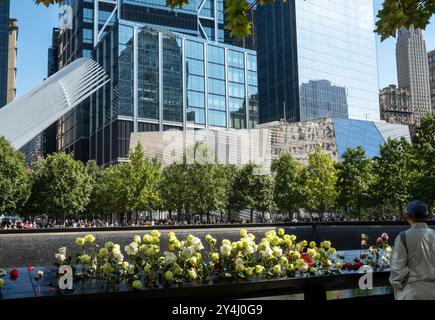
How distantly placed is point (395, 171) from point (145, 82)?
182 feet

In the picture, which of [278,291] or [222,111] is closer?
[278,291]

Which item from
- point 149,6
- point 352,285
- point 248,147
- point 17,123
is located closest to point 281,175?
point 248,147

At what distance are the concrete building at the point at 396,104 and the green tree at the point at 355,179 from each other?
147254mm

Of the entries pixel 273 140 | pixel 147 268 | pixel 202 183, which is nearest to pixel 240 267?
pixel 147 268

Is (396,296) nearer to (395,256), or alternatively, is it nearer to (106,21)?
(395,256)

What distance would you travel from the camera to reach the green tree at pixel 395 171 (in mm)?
45062

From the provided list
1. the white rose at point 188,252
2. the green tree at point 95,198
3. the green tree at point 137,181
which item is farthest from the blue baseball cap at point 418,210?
Answer: the green tree at point 95,198

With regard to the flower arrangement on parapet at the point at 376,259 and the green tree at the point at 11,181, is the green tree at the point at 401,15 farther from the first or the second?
the green tree at the point at 11,181

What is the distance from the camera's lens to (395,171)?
149 feet

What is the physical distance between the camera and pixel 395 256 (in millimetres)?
4668

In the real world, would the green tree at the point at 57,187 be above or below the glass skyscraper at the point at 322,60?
below

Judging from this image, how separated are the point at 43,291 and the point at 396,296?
3.74 metres

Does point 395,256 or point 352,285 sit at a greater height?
point 395,256

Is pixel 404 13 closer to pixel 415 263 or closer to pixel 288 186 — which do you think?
pixel 415 263
